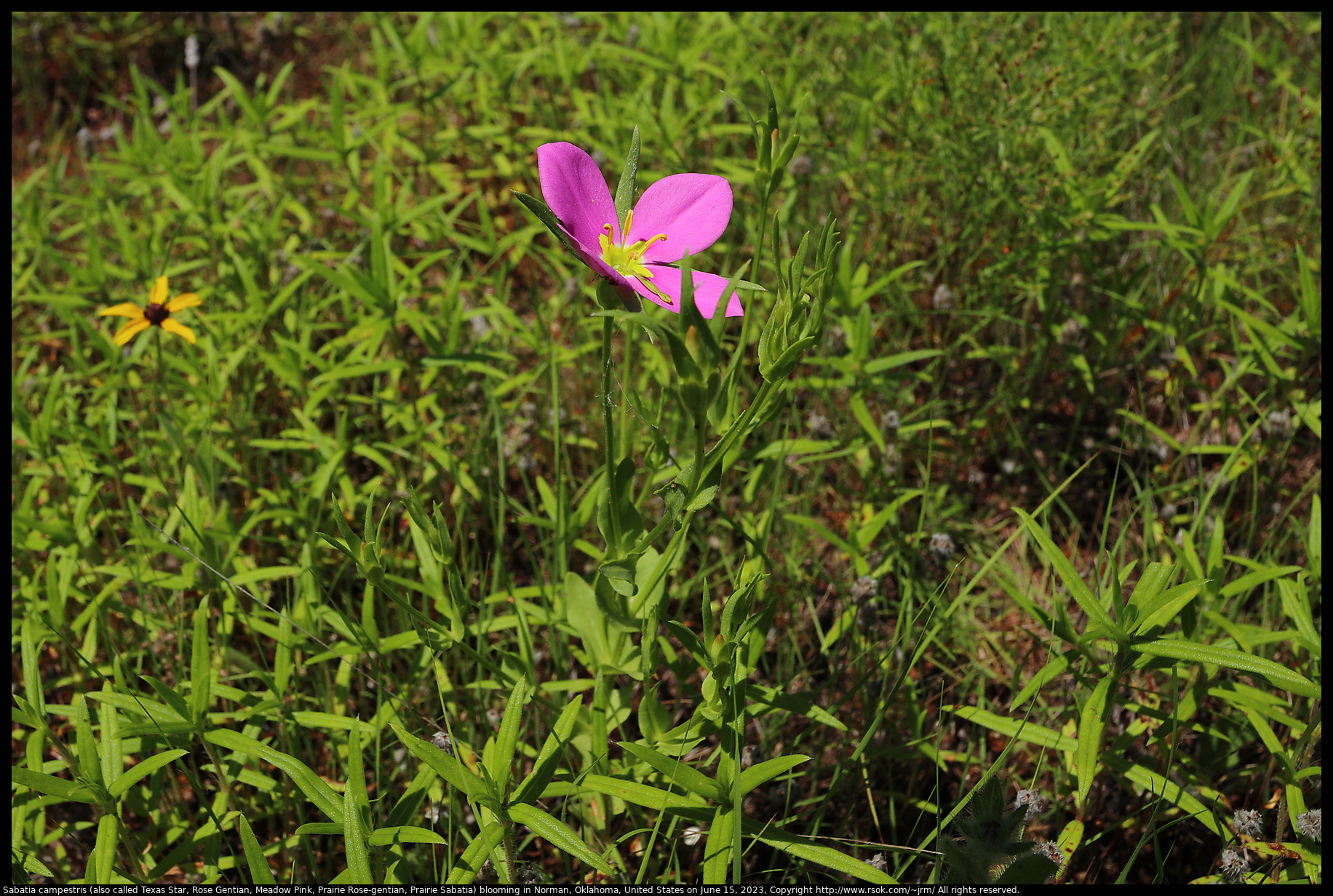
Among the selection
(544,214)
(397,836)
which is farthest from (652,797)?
(544,214)

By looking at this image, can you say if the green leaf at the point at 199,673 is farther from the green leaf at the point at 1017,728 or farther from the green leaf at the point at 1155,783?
the green leaf at the point at 1155,783

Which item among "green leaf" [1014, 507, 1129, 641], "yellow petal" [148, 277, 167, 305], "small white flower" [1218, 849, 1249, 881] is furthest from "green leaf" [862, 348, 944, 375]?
"yellow petal" [148, 277, 167, 305]

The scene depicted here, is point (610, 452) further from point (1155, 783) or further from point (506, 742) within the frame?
point (1155, 783)

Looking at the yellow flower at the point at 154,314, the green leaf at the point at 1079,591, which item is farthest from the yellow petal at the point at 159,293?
the green leaf at the point at 1079,591

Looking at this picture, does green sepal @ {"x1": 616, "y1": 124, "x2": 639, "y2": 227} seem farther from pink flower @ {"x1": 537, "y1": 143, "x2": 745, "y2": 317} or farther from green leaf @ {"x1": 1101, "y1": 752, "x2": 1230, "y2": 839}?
green leaf @ {"x1": 1101, "y1": 752, "x2": 1230, "y2": 839}

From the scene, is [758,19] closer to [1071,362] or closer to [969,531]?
[1071,362]

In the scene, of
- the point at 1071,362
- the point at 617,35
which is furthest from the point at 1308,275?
the point at 617,35

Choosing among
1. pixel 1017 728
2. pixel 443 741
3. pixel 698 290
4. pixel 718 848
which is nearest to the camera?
pixel 698 290
